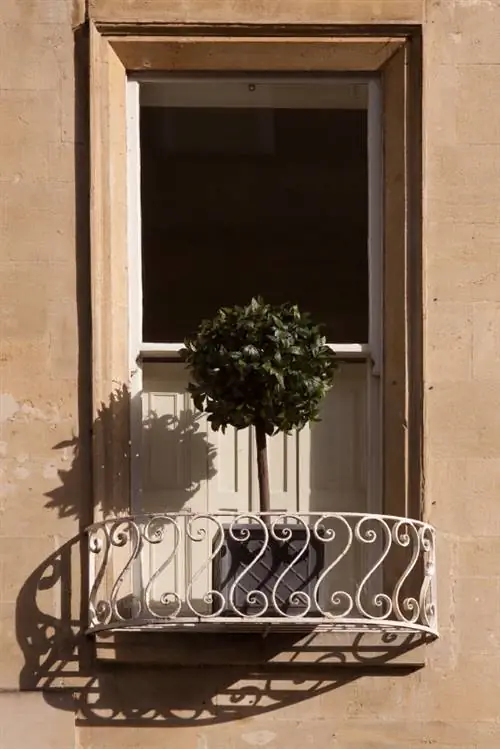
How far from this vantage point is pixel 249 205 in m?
12.5

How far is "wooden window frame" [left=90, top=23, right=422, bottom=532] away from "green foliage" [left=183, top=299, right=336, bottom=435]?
63cm

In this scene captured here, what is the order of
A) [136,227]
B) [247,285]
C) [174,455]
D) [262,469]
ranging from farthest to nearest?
1. [247,285]
2. [136,227]
3. [174,455]
4. [262,469]

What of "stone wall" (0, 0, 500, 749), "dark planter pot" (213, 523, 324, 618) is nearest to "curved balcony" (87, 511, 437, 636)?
"dark planter pot" (213, 523, 324, 618)

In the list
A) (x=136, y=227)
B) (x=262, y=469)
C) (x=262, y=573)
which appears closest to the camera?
(x=262, y=573)

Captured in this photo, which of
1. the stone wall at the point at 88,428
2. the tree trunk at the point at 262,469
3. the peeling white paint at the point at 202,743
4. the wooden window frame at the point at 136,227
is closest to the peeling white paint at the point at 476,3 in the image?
the stone wall at the point at 88,428

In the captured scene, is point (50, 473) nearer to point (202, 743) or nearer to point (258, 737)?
point (202, 743)

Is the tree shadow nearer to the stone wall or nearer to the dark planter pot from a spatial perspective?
the stone wall

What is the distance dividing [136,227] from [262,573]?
7.78ft

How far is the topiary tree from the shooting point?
35.8ft

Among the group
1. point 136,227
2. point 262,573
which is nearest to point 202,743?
point 262,573

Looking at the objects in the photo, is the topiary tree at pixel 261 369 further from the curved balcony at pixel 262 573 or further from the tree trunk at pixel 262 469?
the curved balcony at pixel 262 573

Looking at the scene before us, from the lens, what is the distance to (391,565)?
452 inches

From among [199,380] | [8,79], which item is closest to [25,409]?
[199,380]

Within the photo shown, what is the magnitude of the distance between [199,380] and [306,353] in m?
0.59
